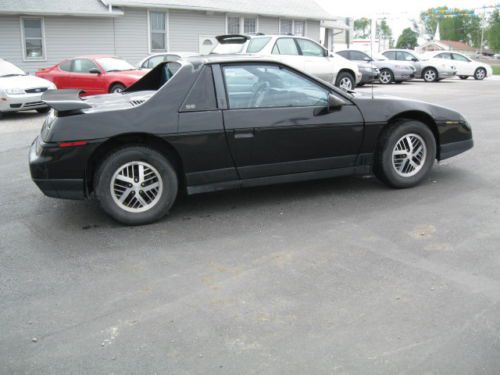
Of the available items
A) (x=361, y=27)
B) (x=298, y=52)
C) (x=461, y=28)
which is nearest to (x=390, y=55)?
(x=298, y=52)

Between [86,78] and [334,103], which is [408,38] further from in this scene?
[334,103]

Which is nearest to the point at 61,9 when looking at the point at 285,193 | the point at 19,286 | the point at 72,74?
the point at 72,74

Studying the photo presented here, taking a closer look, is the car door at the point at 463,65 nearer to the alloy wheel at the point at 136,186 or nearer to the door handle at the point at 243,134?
the door handle at the point at 243,134

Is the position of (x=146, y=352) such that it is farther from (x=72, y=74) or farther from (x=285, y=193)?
(x=72, y=74)

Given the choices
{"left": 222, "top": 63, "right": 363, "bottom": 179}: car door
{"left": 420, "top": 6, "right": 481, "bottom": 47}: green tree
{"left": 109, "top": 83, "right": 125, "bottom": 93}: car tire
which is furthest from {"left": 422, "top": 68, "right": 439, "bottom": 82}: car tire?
{"left": 420, "top": 6, "right": 481, "bottom": 47}: green tree

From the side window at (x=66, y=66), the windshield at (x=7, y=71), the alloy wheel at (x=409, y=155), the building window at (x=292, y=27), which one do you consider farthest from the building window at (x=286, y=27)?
the alloy wheel at (x=409, y=155)

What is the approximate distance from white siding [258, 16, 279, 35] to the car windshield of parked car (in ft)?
40.6

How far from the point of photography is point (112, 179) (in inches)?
202

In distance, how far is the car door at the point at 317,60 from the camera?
1656 centimetres

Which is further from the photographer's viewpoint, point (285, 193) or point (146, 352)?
point (285, 193)

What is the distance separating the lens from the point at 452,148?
21.0 ft

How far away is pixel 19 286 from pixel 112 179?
4.58ft

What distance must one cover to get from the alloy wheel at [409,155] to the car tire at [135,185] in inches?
95.3

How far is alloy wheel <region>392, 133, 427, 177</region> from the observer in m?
6.12
